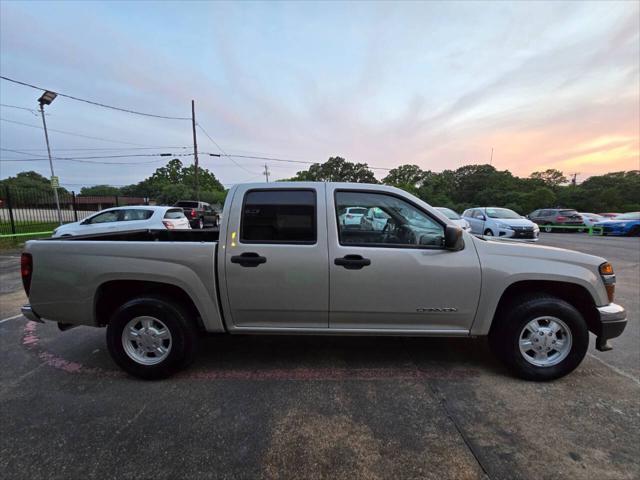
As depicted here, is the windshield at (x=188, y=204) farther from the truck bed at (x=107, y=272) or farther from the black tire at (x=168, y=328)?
the black tire at (x=168, y=328)

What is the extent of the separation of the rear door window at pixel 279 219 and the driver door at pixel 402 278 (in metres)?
0.19

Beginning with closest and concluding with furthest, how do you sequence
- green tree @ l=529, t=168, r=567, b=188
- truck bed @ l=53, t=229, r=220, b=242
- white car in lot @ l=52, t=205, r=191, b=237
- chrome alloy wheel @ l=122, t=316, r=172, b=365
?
chrome alloy wheel @ l=122, t=316, r=172, b=365, truck bed @ l=53, t=229, r=220, b=242, white car in lot @ l=52, t=205, r=191, b=237, green tree @ l=529, t=168, r=567, b=188

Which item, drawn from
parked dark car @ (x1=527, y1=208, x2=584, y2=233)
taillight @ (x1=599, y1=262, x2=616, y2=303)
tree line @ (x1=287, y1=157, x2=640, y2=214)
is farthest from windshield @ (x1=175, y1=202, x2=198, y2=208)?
parked dark car @ (x1=527, y1=208, x2=584, y2=233)

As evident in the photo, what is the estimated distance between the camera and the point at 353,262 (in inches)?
111

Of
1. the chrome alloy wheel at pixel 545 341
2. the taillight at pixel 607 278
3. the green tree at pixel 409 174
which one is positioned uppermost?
the green tree at pixel 409 174

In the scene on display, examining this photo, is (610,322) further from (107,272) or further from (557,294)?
(107,272)

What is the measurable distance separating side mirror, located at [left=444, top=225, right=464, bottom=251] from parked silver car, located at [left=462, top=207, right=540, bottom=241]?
1065 centimetres

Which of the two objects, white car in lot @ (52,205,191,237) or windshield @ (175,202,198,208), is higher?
windshield @ (175,202,198,208)

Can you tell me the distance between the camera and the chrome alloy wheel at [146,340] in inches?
117

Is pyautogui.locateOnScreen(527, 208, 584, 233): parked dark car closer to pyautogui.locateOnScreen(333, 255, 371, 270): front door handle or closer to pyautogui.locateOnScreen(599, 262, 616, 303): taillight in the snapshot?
pyautogui.locateOnScreen(599, 262, 616, 303): taillight

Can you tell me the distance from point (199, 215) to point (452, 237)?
19679 millimetres

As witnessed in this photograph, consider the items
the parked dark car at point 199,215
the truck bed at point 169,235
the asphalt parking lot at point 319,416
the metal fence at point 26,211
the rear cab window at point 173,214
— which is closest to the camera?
the asphalt parking lot at point 319,416

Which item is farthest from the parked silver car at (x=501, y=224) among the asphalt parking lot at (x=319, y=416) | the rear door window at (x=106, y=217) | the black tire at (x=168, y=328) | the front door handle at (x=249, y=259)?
the rear door window at (x=106, y=217)

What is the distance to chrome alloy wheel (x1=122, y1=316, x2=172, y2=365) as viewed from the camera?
2.98 meters
